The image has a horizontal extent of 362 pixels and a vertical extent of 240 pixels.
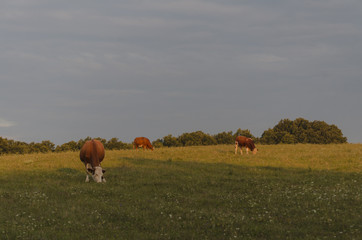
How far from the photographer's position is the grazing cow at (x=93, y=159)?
22.0 m

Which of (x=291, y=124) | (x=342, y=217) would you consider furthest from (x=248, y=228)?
(x=291, y=124)

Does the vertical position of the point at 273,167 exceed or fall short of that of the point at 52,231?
it exceeds it

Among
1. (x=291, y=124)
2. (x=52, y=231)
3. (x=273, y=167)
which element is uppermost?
(x=291, y=124)

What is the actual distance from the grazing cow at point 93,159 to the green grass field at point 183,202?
75 centimetres

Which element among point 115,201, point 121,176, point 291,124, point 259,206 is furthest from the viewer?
point 291,124

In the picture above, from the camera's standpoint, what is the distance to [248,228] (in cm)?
1248

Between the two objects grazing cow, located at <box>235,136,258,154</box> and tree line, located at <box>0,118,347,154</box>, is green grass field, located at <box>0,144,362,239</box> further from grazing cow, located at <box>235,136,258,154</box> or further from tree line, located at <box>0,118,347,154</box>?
tree line, located at <box>0,118,347,154</box>

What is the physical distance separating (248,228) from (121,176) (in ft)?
43.1

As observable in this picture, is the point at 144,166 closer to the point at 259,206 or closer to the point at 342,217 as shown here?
the point at 259,206

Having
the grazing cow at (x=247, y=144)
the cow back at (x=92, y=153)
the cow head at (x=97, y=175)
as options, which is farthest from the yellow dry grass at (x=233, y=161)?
the cow head at (x=97, y=175)

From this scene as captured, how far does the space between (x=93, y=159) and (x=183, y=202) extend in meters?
8.57

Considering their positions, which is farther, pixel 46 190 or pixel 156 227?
pixel 46 190

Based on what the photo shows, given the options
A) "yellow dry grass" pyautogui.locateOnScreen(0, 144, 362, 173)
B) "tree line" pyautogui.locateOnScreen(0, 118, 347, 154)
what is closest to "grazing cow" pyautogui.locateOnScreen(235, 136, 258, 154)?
"yellow dry grass" pyautogui.locateOnScreen(0, 144, 362, 173)

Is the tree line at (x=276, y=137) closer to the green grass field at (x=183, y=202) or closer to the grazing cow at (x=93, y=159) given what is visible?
the green grass field at (x=183, y=202)
